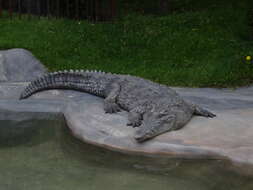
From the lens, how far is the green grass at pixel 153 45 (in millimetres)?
7859

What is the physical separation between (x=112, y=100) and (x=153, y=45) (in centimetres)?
412

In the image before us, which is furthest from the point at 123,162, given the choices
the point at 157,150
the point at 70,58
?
the point at 70,58

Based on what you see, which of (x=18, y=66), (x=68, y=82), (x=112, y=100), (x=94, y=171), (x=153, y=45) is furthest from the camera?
(x=153, y=45)

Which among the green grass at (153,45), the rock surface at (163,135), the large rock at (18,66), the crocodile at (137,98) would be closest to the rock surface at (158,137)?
the rock surface at (163,135)

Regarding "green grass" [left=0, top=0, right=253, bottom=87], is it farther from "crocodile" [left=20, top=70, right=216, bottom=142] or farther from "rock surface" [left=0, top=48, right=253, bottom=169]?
"crocodile" [left=20, top=70, right=216, bottom=142]

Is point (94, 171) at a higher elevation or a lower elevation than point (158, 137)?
lower

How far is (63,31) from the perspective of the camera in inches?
394

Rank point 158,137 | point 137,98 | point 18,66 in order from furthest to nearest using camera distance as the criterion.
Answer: point 18,66 → point 137,98 → point 158,137

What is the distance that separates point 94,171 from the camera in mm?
4016

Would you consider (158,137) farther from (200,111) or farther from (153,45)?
(153,45)

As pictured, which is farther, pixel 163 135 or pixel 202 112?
pixel 202 112

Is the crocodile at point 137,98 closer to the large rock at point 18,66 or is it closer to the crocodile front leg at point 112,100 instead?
the crocodile front leg at point 112,100

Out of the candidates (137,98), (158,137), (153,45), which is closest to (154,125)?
(158,137)

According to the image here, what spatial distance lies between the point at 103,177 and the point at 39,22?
731 cm
